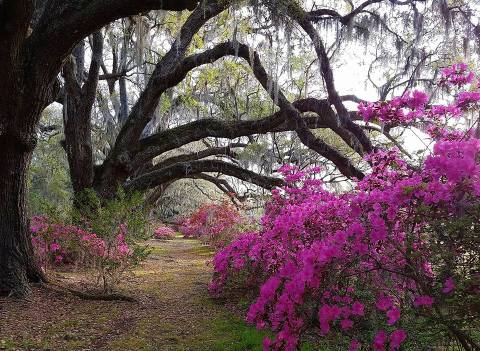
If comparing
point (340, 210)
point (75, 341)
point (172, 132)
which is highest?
point (172, 132)

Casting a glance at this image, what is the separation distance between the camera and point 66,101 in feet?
27.3

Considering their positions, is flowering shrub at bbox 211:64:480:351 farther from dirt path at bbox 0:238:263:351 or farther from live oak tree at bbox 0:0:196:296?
live oak tree at bbox 0:0:196:296

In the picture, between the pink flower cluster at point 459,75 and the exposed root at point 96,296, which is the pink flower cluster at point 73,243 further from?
the pink flower cluster at point 459,75

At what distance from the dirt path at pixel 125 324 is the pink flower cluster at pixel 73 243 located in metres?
0.70

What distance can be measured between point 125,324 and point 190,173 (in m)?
5.22

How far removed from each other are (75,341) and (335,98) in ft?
15.7

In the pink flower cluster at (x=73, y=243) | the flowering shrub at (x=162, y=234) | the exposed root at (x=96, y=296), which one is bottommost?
the exposed root at (x=96, y=296)

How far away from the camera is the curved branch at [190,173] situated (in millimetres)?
9312

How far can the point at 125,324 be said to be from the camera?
468 cm

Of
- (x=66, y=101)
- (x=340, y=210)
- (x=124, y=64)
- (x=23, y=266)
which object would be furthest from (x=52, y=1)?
(x=124, y=64)

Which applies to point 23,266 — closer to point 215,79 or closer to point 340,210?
point 340,210

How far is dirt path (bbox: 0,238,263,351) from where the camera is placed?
13.1ft

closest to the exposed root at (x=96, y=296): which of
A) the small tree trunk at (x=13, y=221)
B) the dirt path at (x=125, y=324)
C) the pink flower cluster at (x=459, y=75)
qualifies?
the dirt path at (x=125, y=324)

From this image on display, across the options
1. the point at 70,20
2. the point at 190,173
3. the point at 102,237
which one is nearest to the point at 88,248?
the point at 102,237
